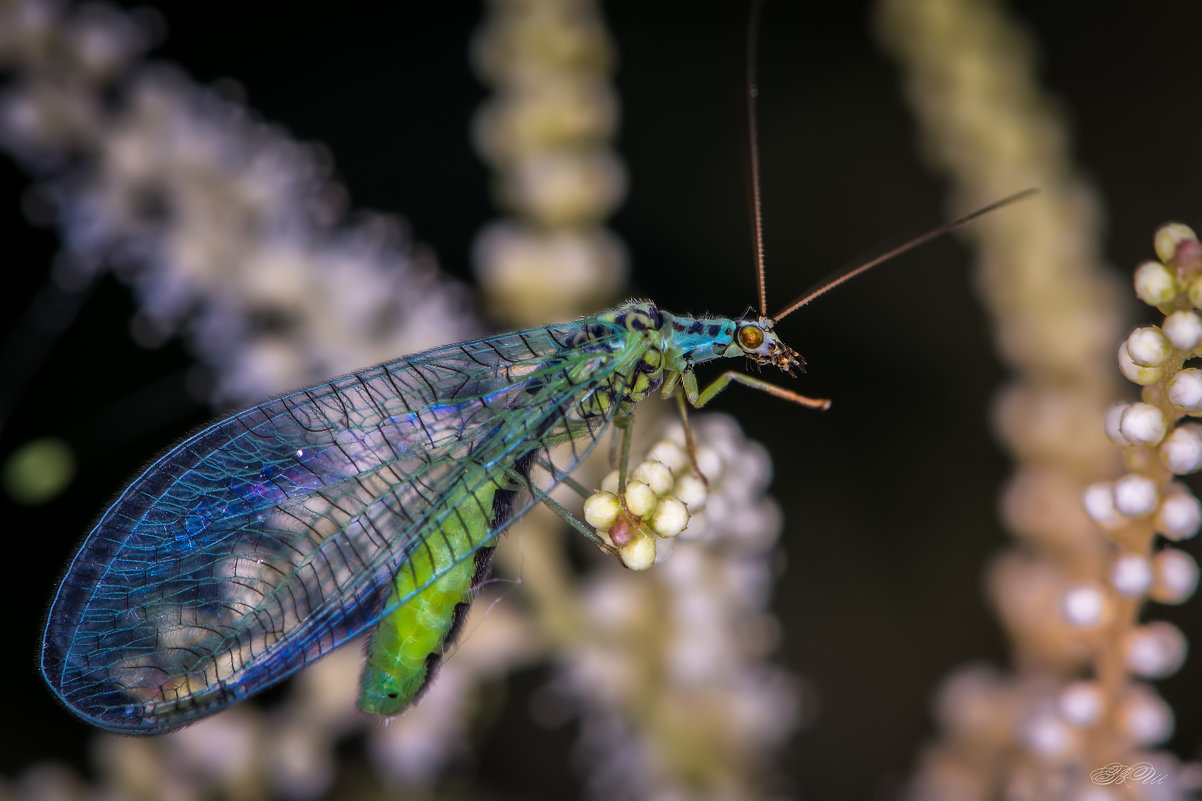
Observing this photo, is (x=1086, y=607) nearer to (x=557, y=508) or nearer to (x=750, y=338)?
(x=557, y=508)

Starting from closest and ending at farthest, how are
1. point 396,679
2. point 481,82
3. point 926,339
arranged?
point 396,679 < point 926,339 < point 481,82

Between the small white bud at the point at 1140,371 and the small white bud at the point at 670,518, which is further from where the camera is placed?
the small white bud at the point at 670,518

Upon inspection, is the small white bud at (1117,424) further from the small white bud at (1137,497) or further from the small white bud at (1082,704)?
the small white bud at (1082,704)

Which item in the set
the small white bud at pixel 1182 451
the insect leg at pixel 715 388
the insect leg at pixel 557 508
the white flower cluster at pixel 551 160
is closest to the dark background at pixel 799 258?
the insect leg at pixel 715 388

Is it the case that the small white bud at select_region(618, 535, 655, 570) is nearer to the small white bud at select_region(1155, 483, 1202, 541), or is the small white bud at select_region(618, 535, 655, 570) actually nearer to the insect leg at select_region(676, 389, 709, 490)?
the insect leg at select_region(676, 389, 709, 490)

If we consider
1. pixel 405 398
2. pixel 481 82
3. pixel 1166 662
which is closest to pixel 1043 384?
pixel 1166 662

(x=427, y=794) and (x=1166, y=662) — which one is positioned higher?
(x=427, y=794)

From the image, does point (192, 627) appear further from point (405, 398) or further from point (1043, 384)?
point (1043, 384)
